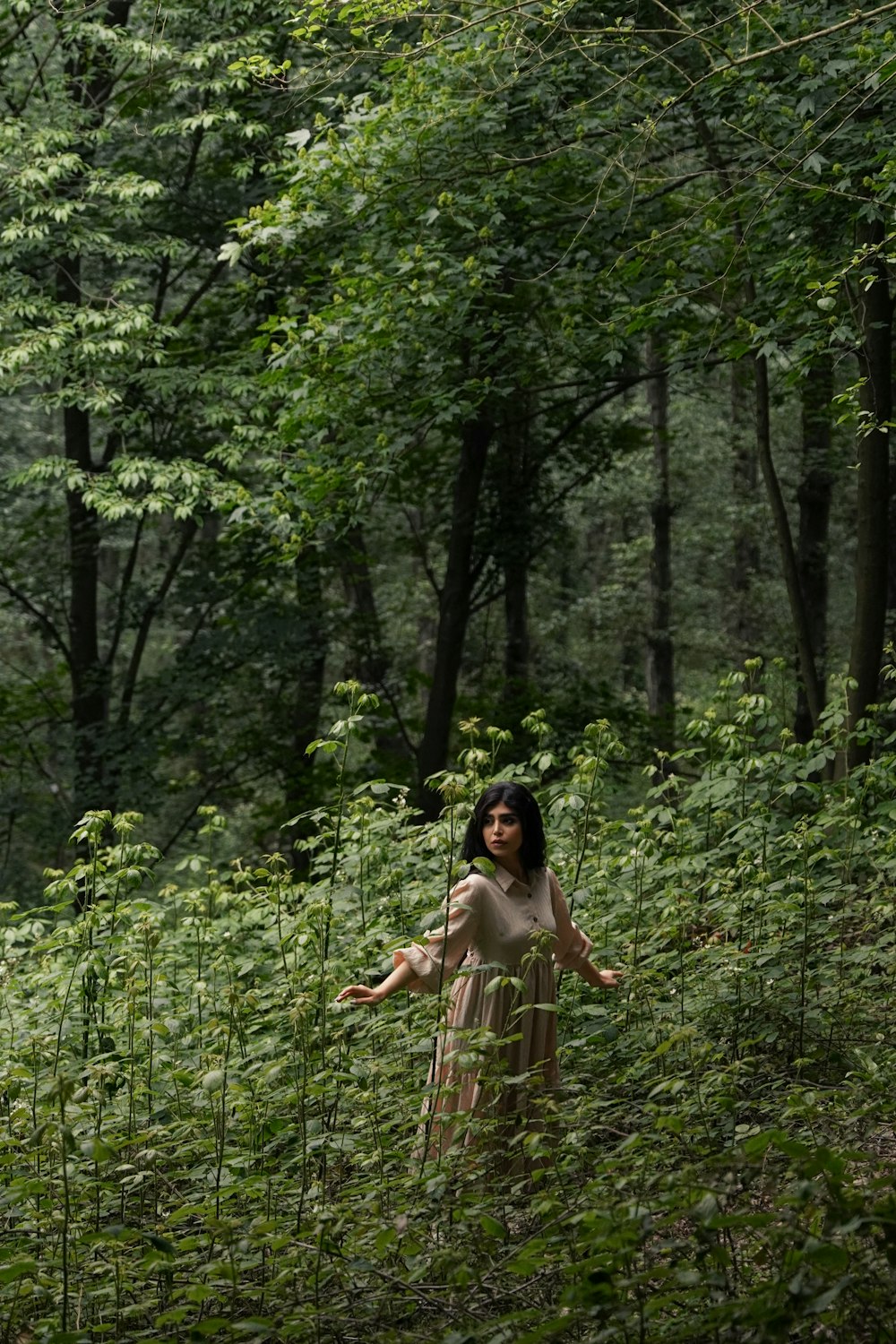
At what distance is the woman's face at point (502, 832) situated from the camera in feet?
17.2

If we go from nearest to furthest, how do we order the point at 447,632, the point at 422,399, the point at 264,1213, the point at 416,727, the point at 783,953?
the point at 264,1213 < the point at 783,953 < the point at 422,399 < the point at 447,632 < the point at 416,727

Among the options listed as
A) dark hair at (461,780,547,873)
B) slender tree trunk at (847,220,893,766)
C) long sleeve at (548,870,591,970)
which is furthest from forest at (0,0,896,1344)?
long sleeve at (548,870,591,970)

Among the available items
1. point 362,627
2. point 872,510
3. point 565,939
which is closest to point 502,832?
point 565,939

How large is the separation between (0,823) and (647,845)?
1207 centimetres

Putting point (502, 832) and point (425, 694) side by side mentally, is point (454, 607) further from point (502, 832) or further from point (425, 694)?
point (502, 832)

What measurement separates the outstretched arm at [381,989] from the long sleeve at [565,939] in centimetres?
72

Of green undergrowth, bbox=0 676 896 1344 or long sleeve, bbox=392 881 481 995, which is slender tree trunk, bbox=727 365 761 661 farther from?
long sleeve, bbox=392 881 481 995

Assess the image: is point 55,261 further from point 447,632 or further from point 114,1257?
point 114,1257

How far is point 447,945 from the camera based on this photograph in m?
5.01

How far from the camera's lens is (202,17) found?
13555mm

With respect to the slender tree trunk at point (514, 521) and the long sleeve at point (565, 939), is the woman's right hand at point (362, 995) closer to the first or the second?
the long sleeve at point (565, 939)

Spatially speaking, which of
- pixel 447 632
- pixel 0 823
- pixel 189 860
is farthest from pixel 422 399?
pixel 0 823

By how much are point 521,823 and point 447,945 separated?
0.58 metres

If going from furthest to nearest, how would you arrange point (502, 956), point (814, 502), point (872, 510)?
point (814, 502), point (872, 510), point (502, 956)
